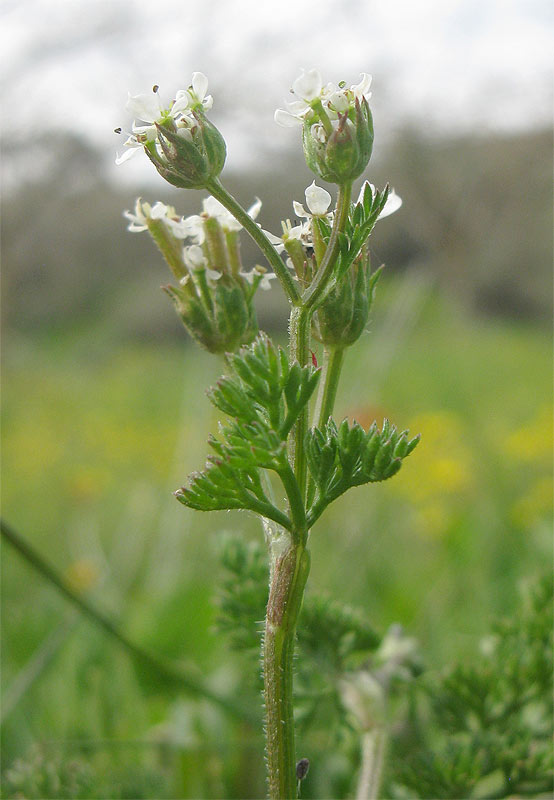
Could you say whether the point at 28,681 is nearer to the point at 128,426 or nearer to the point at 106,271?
the point at 128,426

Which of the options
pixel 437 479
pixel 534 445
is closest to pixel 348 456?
pixel 437 479

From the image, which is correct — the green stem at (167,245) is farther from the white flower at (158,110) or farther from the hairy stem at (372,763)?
the hairy stem at (372,763)

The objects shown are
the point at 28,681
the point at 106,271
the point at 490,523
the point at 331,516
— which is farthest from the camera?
the point at 106,271

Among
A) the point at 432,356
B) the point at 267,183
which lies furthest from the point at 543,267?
the point at 267,183

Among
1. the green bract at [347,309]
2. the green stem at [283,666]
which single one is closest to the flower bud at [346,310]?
the green bract at [347,309]

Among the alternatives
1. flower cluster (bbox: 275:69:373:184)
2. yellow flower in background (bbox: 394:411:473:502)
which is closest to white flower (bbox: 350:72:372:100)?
flower cluster (bbox: 275:69:373:184)

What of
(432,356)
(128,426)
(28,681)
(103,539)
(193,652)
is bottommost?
(28,681)
